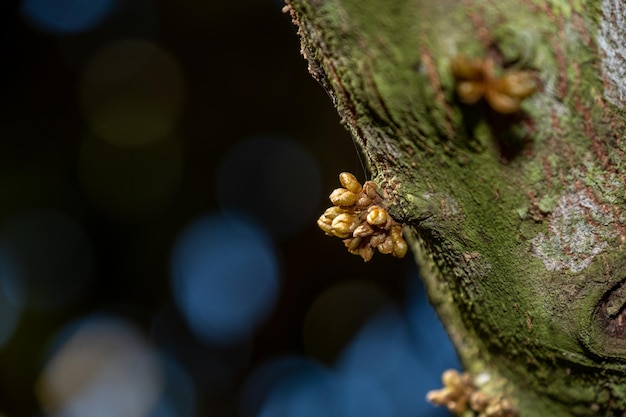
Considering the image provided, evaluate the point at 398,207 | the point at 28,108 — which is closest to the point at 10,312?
the point at 28,108

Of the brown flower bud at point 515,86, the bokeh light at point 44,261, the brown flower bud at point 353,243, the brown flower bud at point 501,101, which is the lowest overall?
the bokeh light at point 44,261

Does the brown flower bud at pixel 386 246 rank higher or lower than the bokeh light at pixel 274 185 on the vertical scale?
higher

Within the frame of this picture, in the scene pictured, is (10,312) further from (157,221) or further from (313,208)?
(313,208)

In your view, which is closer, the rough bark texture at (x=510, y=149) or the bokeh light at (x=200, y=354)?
the rough bark texture at (x=510, y=149)

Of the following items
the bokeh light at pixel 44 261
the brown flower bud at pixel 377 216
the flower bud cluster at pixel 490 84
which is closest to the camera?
the flower bud cluster at pixel 490 84

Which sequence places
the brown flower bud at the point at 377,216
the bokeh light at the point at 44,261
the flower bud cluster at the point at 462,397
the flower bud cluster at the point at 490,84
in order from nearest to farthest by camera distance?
the flower bud cluster at the point at 490,84, the brown flower bud at the point at 377,216, the flower bud cluster at the point at 462,397, the bokeh light at the point at 44,261

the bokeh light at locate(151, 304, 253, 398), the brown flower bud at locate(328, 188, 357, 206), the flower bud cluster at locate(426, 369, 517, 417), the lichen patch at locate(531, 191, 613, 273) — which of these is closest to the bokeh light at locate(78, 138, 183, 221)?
the bokeh light at locate(151, 304, 253, 398)

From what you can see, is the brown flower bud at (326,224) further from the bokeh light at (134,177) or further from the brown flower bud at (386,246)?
the bokeh light at (134,177)

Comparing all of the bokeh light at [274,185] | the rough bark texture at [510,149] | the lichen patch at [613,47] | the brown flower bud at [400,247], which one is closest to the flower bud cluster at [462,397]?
the rough bark texture at [510,149]

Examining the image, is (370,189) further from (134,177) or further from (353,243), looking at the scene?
(134,177)

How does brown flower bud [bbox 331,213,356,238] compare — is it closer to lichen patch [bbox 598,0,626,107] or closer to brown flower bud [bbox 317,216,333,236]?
brown flower bud [bbox 317,216,333,236]
